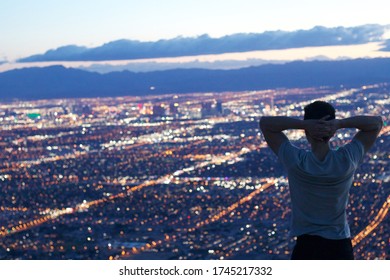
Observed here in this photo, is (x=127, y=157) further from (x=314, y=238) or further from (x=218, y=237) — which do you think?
(x=314, y=238)

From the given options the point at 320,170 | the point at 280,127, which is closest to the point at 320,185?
the point at 320,170

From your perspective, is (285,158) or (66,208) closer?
(285,158)

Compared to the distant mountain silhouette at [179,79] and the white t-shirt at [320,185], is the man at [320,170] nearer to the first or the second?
the white t-shirt at [320,185]

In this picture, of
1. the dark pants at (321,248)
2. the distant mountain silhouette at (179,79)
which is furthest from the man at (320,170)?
the distant mountain silhouette at (179,79)

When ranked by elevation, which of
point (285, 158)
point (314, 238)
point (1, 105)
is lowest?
point (1, 105)

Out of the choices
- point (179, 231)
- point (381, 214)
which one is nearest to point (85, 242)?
point (179, 231)

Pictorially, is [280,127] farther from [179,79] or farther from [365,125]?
[179,79]

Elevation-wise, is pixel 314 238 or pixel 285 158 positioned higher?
pixel 285 158
